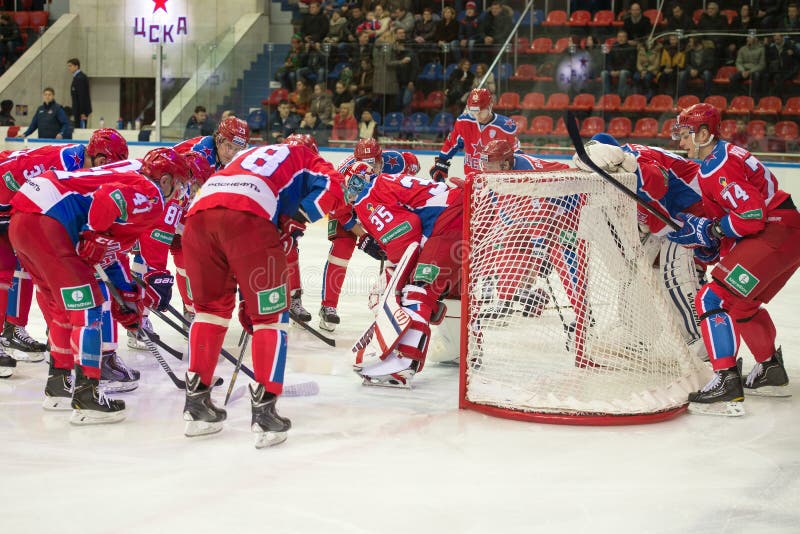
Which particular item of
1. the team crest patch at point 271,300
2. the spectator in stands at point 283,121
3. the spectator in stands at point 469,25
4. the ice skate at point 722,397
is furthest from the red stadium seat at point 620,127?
the team crest patch at point 271,300

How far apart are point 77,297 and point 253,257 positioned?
725 mm

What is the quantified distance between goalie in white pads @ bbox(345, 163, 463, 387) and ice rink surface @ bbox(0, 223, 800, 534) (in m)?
0.16

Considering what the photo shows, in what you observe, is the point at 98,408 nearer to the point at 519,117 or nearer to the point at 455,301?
the point at 455,301

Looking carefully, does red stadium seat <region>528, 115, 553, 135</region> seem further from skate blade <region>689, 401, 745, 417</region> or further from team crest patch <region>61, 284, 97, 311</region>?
team crest patch <region>61, 284, 97, 311</region>

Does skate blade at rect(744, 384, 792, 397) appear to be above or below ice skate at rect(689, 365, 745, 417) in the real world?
below

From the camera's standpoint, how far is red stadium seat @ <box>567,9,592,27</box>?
10.7m

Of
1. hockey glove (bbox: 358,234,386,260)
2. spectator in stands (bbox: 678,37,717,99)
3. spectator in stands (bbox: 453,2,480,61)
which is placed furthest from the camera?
spectator in stands (bbox: 453,2,480,61)

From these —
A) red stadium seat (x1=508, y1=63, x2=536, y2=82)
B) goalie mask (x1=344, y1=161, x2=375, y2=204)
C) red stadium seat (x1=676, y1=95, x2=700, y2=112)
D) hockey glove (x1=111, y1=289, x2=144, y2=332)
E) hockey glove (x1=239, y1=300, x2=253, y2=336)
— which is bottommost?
hockey glove (x1=111, y1=289, x2=144, y2=332)

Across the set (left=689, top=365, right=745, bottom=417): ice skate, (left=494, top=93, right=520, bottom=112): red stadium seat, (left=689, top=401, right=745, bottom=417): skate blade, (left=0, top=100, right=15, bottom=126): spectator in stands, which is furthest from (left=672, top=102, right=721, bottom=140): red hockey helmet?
(left=0, top=100, right=15, bottom=126): spectator in stands

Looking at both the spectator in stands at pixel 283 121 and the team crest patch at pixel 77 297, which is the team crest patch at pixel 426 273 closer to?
the team crest patch at pixel 77 297

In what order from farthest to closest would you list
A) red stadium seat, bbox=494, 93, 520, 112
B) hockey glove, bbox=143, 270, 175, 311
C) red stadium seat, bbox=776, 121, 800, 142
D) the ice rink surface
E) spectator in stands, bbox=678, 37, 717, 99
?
red stadium seat, bbox=494, 93, 520, 112 < spectator in stands, bbox=678, 37, 717, 99 < red stadium seat, bbox=776, 121, 800, 142 < hockey glove, bbox=143, 270, 175, 311 < the ice rink surface

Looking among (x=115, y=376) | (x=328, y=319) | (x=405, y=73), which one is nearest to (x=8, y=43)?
→ (x=405, y=73)

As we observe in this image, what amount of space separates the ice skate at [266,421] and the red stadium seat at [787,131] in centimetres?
718

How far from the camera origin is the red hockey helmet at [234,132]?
448 cm
